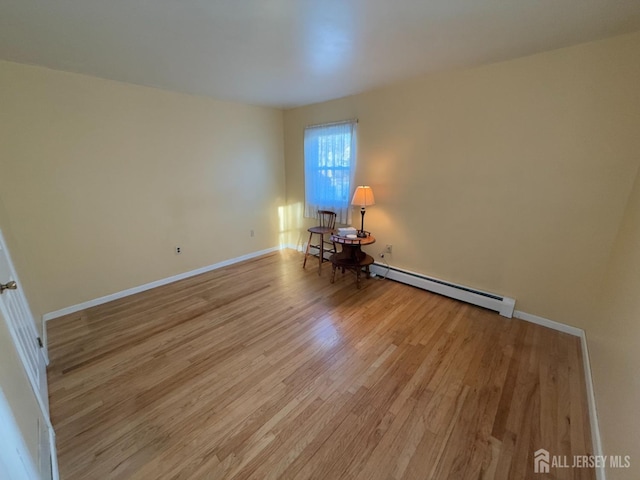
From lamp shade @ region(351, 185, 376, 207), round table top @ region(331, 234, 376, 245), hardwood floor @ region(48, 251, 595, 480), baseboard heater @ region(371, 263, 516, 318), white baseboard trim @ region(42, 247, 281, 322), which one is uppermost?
lamp shade @ region(351, 185, 376, 207)

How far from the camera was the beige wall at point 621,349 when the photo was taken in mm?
1106

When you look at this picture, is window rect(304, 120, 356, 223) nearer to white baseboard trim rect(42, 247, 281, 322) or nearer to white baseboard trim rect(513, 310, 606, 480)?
white baseboard trim rect(42, 247, 281, 322)

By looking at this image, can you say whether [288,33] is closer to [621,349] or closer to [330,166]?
[330,166]

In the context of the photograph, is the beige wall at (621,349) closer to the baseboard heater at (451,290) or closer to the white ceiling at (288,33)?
the baseboard heater at (451,290)

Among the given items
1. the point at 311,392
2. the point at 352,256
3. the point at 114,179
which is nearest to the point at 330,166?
the point at 352,256

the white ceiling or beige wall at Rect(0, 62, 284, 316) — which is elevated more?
the white ceiling

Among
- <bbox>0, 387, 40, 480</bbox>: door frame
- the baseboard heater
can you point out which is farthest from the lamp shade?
<bbox>0, 387, 40, 480</bbox>: door frame

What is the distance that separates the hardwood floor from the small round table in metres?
0.54

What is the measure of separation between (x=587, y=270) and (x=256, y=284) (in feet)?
11.0

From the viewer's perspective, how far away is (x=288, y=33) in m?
1.80

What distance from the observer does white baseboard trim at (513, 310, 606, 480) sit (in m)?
1.37

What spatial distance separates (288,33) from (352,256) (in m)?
2.38

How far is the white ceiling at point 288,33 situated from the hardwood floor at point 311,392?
7.68ft

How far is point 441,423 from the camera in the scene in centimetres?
154
